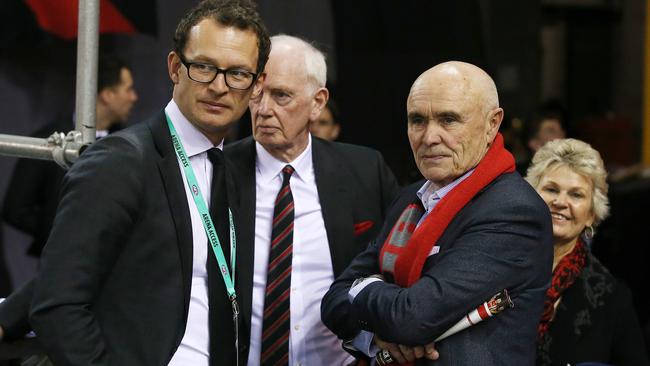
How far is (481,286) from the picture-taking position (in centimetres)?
271

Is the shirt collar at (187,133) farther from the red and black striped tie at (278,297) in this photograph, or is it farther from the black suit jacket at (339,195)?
the red and black striped tie at (278,297)

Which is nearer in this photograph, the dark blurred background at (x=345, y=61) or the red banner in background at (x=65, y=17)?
the red banner in background at (x=65, y=17)

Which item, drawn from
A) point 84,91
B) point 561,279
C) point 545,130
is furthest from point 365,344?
point 545,130

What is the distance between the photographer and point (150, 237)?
2.70 meters

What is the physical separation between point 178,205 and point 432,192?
2.58 feet

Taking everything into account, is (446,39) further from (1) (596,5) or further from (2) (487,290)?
(1) (596,5)

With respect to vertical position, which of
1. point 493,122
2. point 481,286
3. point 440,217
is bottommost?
point 481,286

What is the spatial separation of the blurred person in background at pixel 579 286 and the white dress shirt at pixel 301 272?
805 mm

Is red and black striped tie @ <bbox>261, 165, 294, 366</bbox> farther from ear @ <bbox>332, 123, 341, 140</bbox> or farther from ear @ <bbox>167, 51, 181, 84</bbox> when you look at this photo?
ear @ <bbox>332, 123, 341, 140</bbox>

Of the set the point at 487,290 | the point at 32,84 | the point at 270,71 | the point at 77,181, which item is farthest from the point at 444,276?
the point at 32,84

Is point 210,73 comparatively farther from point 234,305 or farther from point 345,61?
point 345,61

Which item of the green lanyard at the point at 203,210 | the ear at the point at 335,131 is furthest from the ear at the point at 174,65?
the ear at the point at 335,131

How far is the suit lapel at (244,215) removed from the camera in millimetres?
3239

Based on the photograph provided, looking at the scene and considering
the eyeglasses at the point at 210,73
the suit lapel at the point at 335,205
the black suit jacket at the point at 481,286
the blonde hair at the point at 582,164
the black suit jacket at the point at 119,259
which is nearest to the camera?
the black suit jacket at the point at 119,259
